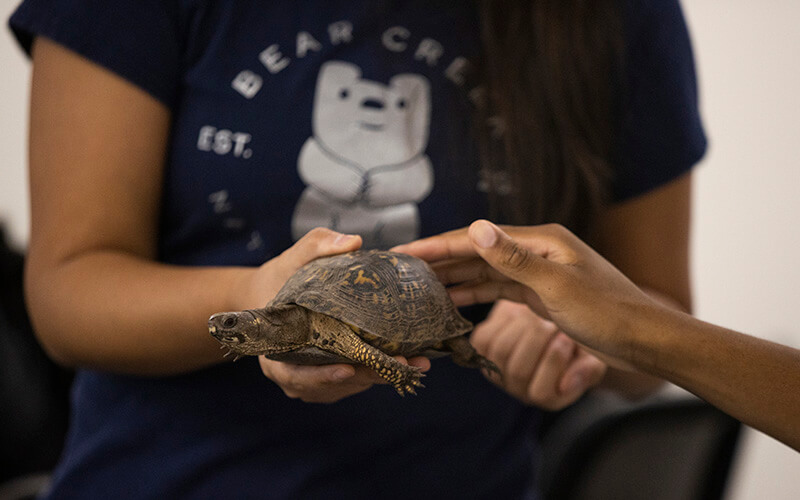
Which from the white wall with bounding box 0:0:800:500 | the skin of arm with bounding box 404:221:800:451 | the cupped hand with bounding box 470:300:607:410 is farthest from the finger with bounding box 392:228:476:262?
the white wall with bounding box 0:0:800:500

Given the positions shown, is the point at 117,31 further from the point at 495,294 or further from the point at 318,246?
the point at 495,294

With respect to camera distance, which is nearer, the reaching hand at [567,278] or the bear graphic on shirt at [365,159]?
the reaching hand at [567,278]

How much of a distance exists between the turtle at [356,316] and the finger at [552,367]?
13 centimetres

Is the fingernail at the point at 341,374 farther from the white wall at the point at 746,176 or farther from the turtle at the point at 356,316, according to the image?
the white wall at the point at 746,176

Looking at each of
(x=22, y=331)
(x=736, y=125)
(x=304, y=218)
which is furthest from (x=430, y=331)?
(x=22, y=331)

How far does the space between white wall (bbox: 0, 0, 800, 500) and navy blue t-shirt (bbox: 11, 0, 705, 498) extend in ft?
0.52

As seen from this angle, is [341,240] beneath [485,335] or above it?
above

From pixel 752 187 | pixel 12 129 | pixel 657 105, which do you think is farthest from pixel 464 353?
pixel 12 129

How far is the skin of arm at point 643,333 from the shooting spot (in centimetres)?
34

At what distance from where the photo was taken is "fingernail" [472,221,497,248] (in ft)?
1.21

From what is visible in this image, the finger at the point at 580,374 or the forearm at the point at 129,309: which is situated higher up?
the forearm at the point at 129,309

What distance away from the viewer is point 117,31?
1.69 ft

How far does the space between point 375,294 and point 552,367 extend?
20cm

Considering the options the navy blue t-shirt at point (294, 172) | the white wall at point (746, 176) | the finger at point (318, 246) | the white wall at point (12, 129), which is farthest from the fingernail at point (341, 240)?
the white wall at point (12, 129)
